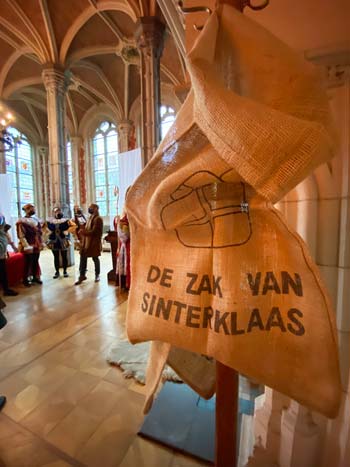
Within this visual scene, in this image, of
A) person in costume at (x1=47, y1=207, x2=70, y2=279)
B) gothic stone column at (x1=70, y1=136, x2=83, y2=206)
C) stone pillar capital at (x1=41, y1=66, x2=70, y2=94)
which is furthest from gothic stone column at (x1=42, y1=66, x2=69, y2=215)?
gothic stone column at (x1=70, y1=136, x2=83, y2=206)


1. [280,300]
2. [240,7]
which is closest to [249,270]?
[280,300]

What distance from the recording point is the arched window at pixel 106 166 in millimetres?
10516

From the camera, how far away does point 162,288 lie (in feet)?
1.64

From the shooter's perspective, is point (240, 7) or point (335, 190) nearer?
point (240, 7)

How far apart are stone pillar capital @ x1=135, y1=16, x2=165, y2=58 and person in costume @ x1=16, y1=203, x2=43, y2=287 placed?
12.7 feet

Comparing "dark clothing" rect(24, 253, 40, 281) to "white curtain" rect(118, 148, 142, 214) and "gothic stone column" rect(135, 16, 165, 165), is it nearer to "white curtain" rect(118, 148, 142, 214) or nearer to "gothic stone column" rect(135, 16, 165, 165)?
"white curtain" rect(118, 148, 142, 214)

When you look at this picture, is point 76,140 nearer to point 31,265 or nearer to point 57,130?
point 57,130

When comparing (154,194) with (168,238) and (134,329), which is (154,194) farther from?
(134,329)

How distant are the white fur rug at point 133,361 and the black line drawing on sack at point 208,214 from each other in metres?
1.52

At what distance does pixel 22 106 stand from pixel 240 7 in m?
14.5

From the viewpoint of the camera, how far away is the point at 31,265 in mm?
4215

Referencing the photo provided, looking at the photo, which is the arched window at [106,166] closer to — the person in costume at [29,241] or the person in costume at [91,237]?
the person in costume at [29,241]

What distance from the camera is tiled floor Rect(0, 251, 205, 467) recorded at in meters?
1.10

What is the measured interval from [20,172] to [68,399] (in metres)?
12.7
